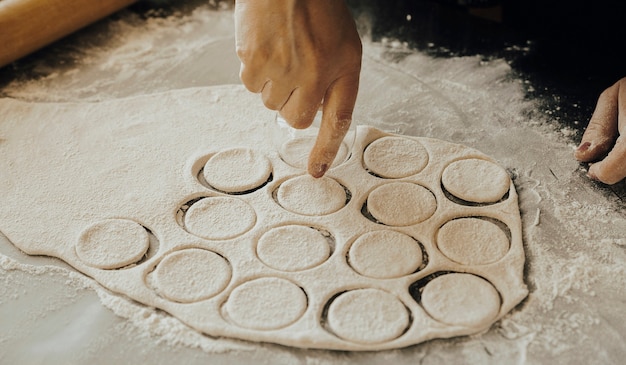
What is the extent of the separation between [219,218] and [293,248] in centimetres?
18

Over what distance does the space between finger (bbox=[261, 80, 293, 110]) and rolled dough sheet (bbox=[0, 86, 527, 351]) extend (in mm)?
228

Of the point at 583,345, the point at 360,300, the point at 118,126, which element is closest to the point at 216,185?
the point at 118,126

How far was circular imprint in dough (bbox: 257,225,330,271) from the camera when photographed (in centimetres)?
127

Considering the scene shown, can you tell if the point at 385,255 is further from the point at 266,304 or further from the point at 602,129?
the point at 602,129

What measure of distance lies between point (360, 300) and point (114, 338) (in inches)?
17.2

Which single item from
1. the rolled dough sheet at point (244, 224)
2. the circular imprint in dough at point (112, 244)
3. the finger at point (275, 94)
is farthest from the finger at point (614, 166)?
the circular imprint in dough at point (112, 244)

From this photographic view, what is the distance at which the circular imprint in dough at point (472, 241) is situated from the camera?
1.28 m

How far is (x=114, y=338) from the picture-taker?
1147 millimetres

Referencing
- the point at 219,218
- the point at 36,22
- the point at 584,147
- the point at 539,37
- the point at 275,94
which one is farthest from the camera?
the point at 539,37

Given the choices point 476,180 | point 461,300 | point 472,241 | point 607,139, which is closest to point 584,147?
point 607,139

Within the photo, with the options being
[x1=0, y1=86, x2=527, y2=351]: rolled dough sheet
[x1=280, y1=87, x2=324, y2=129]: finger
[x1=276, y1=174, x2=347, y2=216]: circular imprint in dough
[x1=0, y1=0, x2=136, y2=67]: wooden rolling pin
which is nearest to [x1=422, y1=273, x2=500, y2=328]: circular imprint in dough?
[x1=0, y1=86, x2=527, y2=351]: rolled dough sheet

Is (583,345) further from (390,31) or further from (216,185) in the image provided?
(390,31)

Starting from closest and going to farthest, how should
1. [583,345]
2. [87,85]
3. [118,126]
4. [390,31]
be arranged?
[583,345]
[118,126]
[87,85]
[390,31]

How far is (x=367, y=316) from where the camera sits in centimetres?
116
